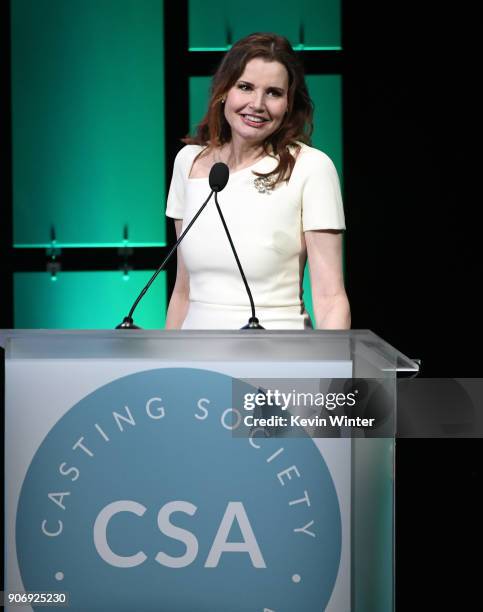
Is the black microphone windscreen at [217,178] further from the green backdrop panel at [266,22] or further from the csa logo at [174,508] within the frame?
the green backdrop panel at [266,22]

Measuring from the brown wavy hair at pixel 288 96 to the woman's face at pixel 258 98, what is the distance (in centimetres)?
2

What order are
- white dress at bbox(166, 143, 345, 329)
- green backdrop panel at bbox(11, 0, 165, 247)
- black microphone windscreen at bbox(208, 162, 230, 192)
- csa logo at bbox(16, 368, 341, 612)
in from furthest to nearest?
green backdrop panel at bbox(11, 0, 165, 247)
white dress at bbox(166, 143, 345, 329)
black microphone windscreen at bbox(208, 162, 230, 192)
csa logo at bbox(16, 368, 341, 612)

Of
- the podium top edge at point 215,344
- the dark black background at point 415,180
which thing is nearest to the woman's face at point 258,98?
the podium top edge at point 215,344

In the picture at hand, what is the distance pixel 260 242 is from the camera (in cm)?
204

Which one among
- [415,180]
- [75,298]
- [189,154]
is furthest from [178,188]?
[75,298]

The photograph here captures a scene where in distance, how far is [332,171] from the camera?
6.88 ft

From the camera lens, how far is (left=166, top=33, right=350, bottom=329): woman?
2041mm

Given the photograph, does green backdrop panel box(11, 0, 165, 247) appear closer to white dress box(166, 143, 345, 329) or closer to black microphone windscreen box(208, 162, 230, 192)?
white dress box(166, 143, 345, 329)

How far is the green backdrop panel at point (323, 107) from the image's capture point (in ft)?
12.0

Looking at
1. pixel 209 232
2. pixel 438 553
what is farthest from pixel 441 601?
pixel 209 232

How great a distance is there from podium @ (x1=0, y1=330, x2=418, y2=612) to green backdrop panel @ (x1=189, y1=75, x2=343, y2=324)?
7.96ft

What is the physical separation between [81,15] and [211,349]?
2.84 m

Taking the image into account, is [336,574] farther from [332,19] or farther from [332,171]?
[332,19]

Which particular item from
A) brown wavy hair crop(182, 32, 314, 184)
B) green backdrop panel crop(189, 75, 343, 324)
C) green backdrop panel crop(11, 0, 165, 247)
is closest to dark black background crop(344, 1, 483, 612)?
green backdrop panel crop(189, 75, 343, 324)
